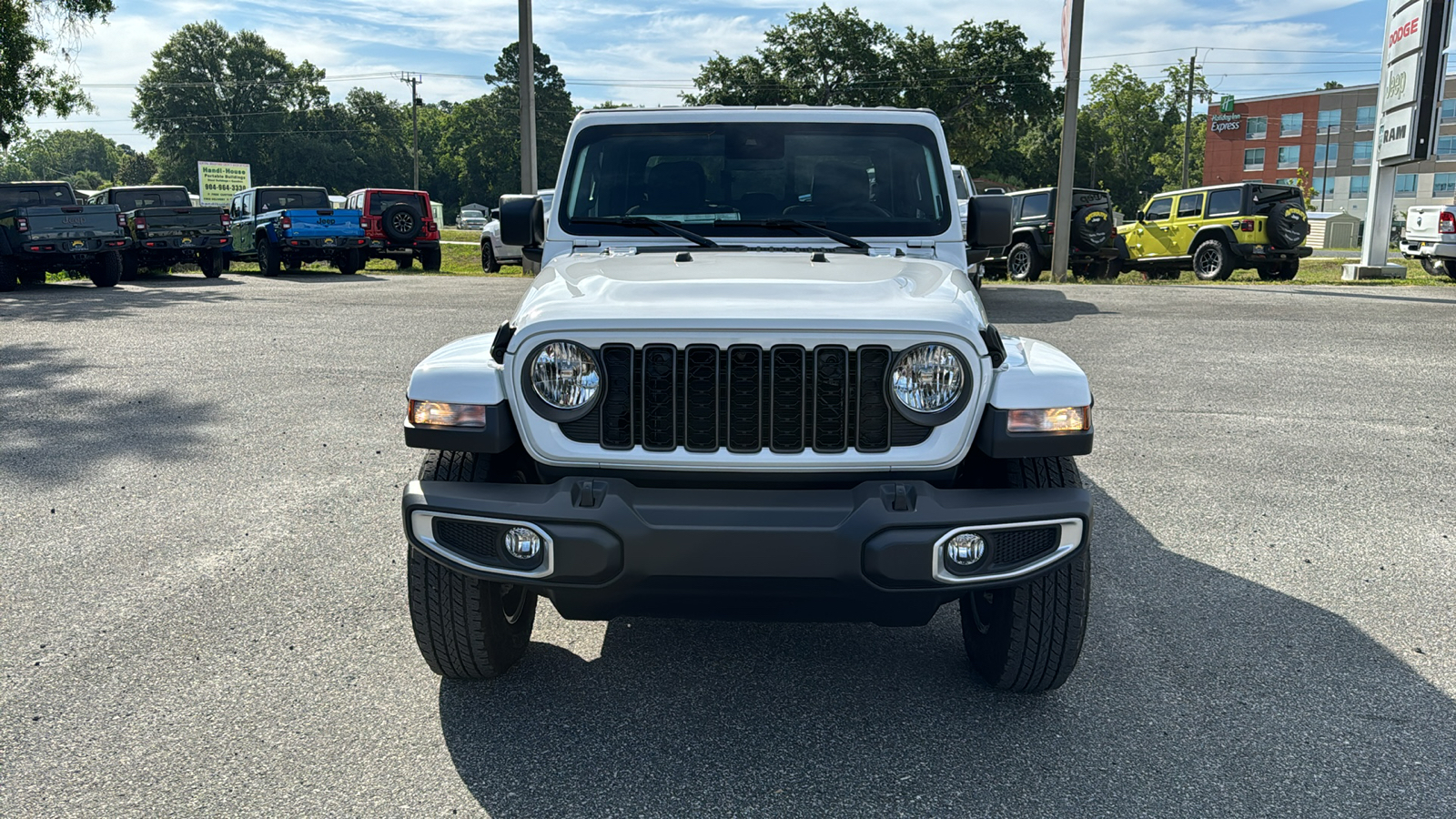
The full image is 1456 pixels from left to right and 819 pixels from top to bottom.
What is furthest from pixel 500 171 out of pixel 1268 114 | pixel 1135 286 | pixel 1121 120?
pixel 1135 286

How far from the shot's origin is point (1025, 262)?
20.9 m

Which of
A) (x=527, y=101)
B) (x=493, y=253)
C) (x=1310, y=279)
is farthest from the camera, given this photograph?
(x=493, y=253)

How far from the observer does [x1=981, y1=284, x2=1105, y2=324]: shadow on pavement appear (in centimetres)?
1365

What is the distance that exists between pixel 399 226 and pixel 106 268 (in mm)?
6341

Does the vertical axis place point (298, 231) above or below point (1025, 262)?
above

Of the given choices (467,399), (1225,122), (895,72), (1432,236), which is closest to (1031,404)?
(467,399)

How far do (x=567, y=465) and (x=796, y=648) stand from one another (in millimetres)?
1217

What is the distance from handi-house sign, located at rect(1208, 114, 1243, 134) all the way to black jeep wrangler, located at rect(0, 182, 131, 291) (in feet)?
281

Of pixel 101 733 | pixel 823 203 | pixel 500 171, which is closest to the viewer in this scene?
pixel 101 733

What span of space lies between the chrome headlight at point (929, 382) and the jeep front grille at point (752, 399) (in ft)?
0.12

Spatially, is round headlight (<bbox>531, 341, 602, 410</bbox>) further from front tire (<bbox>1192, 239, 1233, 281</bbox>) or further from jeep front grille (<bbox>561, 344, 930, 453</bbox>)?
front tire (<bbox>1192, 239, 1233, 281</bbox>)

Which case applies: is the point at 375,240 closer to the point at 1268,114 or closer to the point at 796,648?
the point at 796,648

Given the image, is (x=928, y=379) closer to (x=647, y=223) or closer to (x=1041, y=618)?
(x=1041, y=618)

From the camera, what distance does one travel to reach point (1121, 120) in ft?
261
